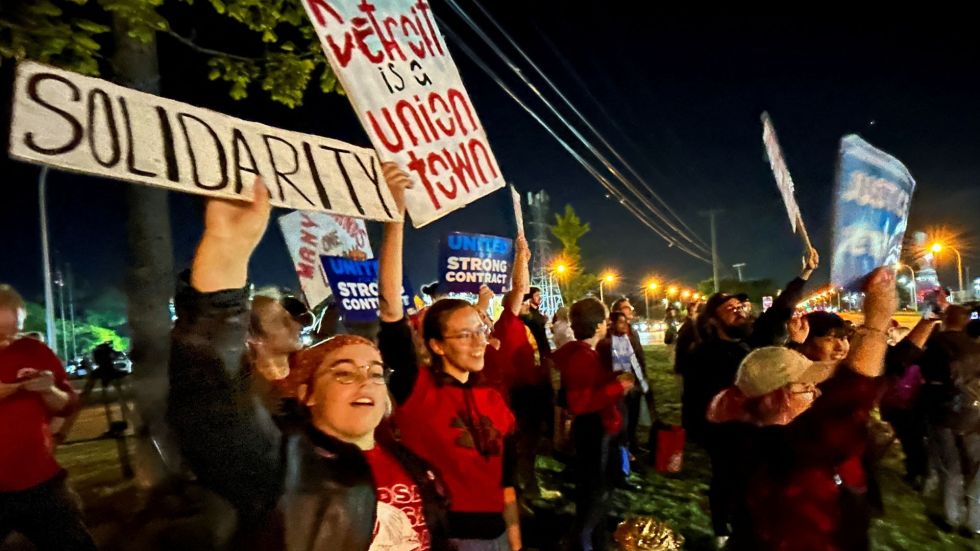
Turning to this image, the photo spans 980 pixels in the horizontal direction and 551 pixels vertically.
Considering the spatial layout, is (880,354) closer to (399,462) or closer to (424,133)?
(399,462)

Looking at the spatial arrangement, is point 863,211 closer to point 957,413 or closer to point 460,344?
point 460,344

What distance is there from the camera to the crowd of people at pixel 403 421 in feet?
5.65

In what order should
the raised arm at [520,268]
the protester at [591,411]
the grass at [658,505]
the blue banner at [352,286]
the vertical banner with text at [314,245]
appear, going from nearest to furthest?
the protester at [591,411]
the raised arm at [520,268]
the grass at [658,505]
the blue banner at [352,286]
the vertical banner with text at [314,245]

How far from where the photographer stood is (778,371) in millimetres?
2867

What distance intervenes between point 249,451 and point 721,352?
4.09 m

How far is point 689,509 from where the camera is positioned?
19.7 ft

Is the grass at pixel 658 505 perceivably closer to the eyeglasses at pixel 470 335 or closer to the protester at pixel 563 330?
the protester at pixel 563 330

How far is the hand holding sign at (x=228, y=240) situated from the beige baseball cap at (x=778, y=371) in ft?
6.85

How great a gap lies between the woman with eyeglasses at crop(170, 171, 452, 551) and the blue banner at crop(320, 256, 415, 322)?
3681 mm

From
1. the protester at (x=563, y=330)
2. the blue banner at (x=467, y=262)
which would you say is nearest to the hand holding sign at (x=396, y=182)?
the blue banner at (x=467, y=262)

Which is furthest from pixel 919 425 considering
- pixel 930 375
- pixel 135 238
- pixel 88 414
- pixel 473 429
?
pixel 88 414

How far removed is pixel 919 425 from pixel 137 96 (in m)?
7.33

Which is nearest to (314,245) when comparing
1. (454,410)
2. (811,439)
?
(454,410)

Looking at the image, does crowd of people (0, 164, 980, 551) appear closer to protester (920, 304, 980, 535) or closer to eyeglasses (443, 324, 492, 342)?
eyeglasses (443, 324, 492, 342)
